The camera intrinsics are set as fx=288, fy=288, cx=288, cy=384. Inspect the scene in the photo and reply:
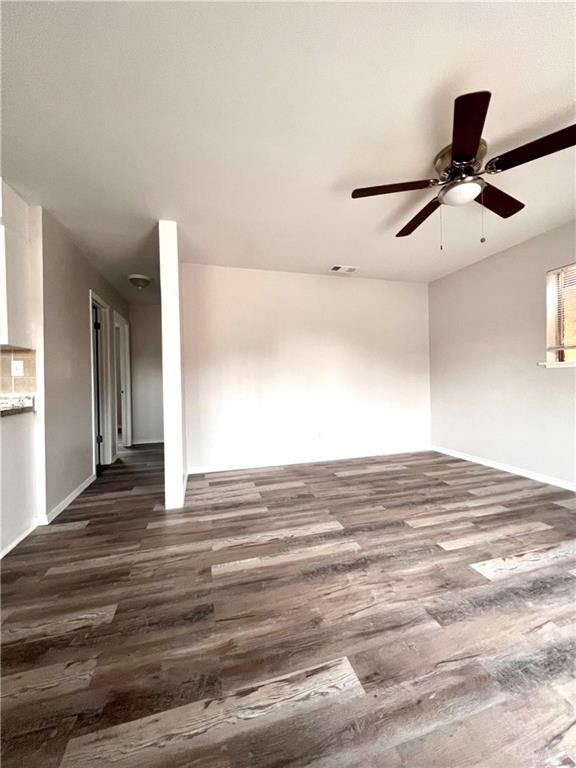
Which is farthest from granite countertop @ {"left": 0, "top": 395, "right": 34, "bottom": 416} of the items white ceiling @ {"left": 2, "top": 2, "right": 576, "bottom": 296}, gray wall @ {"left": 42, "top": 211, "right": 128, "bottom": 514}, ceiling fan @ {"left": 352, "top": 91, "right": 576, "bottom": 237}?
ceiling fan @ {"left": 352, "top": 91, "right": 576, "bottom": 237}

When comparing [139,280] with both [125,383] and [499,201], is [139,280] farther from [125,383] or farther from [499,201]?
[499,201]

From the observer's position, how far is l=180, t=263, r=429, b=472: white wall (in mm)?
3678

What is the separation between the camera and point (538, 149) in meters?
1.43

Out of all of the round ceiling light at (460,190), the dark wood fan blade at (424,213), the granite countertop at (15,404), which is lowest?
the granite countertop at (15,404)

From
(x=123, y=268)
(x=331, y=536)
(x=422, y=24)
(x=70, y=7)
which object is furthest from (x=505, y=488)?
(x=123, y=268)

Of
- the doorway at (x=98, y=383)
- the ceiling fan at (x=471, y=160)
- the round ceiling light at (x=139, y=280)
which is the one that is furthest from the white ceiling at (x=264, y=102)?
the doorway at (x=98, y=383)

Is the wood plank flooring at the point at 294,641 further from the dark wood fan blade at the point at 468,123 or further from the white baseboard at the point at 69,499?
the dark wood fan blade at the point at 468,123

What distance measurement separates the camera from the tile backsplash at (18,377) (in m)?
2.16

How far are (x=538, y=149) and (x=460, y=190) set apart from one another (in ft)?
1.30

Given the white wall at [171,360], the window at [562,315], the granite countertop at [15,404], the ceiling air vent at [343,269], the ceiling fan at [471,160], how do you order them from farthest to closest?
the ceiling air vent at [343,269] → the window at [562,315] → the white wall at [171,360] → the granite countertop at [15,404] → the ceiling fan at [471,160]

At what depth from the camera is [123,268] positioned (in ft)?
12.0

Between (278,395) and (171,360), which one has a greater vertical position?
(171,360)

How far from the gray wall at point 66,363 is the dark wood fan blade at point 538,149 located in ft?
10.7

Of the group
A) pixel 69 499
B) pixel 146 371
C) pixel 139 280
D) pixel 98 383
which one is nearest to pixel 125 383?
pixel 146 371
